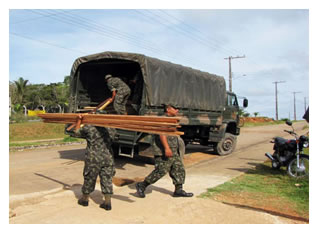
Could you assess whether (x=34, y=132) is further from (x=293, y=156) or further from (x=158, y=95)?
(x=293, y=156)

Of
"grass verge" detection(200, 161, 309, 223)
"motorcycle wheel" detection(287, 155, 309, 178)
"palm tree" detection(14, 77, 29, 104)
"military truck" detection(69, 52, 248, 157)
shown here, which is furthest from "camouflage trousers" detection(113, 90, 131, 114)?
"palm tree" detection(14, 77, 29, 104)

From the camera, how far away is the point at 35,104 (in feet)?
145

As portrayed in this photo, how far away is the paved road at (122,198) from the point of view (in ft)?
13.9

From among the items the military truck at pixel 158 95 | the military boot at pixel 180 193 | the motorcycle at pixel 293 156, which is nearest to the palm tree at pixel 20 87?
the military truck at pixel 158 95

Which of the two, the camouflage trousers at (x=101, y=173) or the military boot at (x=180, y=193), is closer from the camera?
the camouflage trousers at (x=101, y=173)

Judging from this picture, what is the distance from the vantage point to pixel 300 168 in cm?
684

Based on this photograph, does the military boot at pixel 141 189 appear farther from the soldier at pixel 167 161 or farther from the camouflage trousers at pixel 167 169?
the camouflage trousers at pixel 167 169

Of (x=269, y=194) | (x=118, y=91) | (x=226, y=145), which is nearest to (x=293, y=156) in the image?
(x=269, y=194)

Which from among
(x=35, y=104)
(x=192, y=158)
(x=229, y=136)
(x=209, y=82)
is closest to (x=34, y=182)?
(x=192, y=158)

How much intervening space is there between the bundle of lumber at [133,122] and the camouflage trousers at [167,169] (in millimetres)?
1324

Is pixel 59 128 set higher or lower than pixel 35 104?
lower

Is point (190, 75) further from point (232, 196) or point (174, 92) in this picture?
point (232, 196)

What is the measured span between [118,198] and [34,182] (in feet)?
7.98

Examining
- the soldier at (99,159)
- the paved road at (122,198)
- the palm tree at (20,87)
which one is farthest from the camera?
the palm tree at (20,87)
